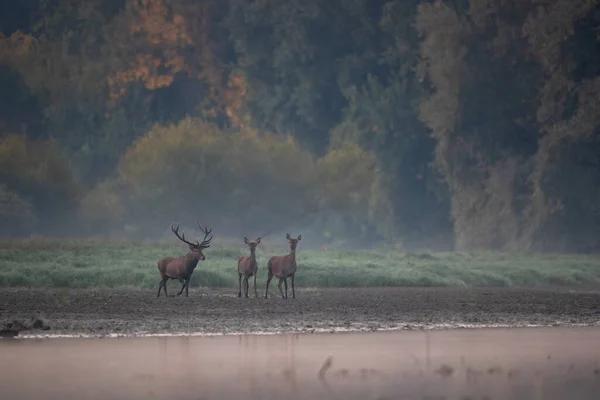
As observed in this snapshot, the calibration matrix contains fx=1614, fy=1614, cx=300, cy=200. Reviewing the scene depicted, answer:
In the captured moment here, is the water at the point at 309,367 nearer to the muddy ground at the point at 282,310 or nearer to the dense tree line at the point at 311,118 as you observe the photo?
the muddy ground at the point at 282,310

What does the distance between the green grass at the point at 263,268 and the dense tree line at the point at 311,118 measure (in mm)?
12929

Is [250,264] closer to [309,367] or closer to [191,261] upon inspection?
[191,261]

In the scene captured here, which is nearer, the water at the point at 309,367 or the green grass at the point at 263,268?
the water at the point at 309,367

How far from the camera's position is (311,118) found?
3147 inches

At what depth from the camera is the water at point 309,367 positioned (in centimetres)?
1648

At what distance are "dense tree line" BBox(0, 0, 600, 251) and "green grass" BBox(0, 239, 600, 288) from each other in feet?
42.4

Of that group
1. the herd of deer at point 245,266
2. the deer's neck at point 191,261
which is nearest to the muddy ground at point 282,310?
the herd of deer at point 245,266

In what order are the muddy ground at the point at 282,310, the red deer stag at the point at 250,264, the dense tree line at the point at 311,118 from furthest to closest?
the dense tree line at the point at 311,118, the red deer stag at the point at 250,264, the muddy ground at the point at 282,310

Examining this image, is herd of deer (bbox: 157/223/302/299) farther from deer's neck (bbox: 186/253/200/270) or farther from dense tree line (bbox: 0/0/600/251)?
dense tree line (bbox: 0/0/600/251)

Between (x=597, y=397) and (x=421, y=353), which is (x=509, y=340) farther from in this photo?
(x=597, y=397)

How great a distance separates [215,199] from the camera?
6775cm

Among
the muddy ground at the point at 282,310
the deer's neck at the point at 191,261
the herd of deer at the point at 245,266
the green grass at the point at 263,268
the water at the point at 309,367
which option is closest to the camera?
the water at the point at 309,367

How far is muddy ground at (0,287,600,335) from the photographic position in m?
24.6

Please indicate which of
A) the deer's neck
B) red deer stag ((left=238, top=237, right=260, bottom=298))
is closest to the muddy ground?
red deer stag ((left=238, top=237, right=260, bottom=298))
